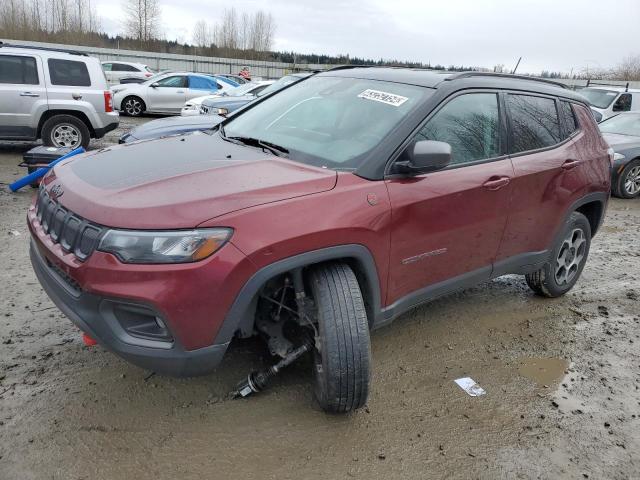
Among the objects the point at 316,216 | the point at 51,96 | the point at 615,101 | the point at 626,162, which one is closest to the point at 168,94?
the point at 51,96

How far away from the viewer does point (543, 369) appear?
3.45 meters

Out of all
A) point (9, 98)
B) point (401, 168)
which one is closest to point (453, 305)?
point (401, 168)

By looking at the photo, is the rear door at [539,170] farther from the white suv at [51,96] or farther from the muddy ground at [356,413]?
the white suv at [51,96]

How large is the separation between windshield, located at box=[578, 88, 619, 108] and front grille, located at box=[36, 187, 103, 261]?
1513 cm

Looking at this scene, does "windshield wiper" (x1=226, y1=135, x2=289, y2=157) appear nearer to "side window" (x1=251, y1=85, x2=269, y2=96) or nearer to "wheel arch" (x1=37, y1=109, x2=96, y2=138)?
"wheel arch" (x1=37, y1=109, x2=96, y2=138)

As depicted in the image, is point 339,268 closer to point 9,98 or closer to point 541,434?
point 541,434

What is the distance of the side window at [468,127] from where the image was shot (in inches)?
122

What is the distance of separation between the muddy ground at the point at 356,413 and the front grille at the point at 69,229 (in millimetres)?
925

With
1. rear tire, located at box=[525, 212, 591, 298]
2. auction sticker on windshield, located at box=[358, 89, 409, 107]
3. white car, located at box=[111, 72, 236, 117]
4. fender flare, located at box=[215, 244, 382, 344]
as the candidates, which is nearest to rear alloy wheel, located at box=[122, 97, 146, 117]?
white car, located at box=[111, 72, 236, 117]

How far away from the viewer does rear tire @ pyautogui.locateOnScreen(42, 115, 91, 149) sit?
29.4 ft

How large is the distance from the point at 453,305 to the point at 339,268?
197 centimetres

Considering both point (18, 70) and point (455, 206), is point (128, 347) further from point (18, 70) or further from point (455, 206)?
point (18, 70)

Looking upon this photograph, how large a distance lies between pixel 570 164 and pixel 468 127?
3.66 feet

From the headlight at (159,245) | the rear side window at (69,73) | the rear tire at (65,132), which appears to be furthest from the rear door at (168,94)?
the headlight at (159,245)
